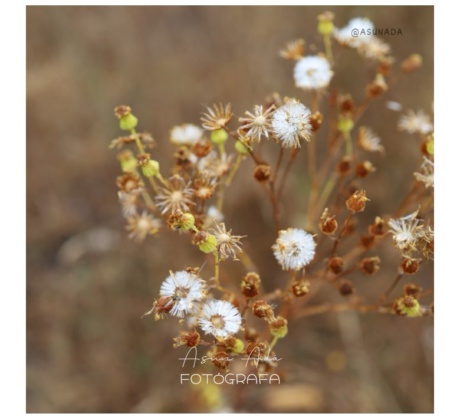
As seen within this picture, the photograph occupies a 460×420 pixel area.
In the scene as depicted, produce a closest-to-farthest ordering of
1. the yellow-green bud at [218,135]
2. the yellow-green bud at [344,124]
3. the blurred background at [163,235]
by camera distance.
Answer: the yellow-green bud at [218,135], the yellow-green bud at [344,124], the blurred background at [163,235]

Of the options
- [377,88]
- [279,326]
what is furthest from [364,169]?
[279,326]

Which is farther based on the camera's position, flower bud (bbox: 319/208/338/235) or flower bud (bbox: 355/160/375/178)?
flower bud (bbox: 355/160/375/178)

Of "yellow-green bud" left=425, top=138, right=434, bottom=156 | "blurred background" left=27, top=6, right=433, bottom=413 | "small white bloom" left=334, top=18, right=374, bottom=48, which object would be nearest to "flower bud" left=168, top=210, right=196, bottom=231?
"yellow-green bud" left=425, top=138, right=434, bottom=156

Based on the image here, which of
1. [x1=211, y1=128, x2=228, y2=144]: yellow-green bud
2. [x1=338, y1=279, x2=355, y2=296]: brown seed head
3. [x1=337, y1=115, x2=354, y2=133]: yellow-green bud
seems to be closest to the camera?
[x1=211, y1=128, x2=228, y2=144]: yellow-green bud

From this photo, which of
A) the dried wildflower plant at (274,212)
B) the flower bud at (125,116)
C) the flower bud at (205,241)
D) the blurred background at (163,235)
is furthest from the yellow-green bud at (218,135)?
the blurred background at (163,235)

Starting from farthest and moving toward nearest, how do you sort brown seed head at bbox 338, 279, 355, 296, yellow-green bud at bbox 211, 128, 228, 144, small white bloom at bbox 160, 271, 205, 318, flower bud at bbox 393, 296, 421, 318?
1. brown seed head at bbox 338, 279, 355, 296
2. yellow-green bud at bbox 211, 128, 228, 144
3. flower bud at bbox 393, 296, 421, 318
4. small white bloom at bbox 160, 271, 205, 318

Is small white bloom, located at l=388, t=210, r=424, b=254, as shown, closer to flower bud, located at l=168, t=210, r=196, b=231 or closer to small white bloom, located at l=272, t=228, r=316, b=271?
small white bloom, located at l=272, t=228, r=316, b=271

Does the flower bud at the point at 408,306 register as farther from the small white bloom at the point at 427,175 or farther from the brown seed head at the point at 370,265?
the small white bloom at the point at 427,175
